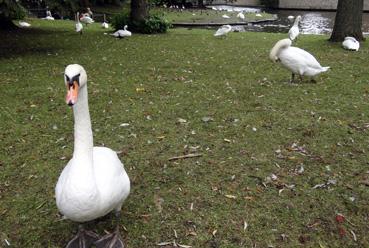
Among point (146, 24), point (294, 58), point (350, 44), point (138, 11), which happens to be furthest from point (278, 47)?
point (138, 11)

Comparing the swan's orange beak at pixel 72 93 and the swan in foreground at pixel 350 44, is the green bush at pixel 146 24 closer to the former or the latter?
the swan in foreground at pixel 350 44

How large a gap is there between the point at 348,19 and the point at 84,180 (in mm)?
12627

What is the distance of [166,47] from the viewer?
44.1ft

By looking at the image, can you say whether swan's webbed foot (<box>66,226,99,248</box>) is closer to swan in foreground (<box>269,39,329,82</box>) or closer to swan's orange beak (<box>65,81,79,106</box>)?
swan's orange beak (<box>65,81,79,106</box>)

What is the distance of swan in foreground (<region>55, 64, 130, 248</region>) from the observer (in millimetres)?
3137

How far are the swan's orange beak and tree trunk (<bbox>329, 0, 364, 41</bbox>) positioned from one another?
12.3 m

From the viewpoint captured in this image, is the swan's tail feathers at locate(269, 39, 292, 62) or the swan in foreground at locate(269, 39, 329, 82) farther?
the swan's tail feathers at locate(269, 39, 292, 62)

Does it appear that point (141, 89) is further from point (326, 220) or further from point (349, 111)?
point (326, 220)

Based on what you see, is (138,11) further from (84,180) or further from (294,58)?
(84,180)

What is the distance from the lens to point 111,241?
3660 mm

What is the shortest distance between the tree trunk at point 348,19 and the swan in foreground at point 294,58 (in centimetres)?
601

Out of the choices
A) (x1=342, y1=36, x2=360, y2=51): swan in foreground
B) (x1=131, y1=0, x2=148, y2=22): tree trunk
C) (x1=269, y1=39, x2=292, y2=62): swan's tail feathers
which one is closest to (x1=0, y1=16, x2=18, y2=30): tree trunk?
(x1=131, y1=0, x2=148, y2=22): tree trunk

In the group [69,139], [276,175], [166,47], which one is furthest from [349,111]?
[166,47]

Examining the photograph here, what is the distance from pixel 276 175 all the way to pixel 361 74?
230 inches
